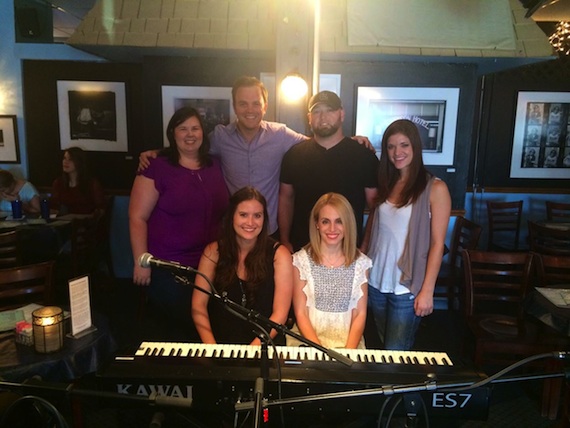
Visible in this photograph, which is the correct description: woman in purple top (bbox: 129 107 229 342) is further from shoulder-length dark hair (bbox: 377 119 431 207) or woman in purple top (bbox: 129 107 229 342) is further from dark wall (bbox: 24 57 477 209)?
dark wall (bbox: 24 57 477 209)

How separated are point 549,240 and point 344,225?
2.98 m

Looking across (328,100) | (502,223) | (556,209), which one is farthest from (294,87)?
(556,209)

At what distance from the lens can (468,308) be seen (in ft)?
9.84

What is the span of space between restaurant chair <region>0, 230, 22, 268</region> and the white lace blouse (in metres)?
2.04

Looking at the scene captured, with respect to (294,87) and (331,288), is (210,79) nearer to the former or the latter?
(294,87)

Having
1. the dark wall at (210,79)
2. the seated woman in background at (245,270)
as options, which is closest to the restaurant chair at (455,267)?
the dark wall at (210,79)

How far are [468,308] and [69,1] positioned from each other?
5.24 m

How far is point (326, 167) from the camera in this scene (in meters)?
2.64

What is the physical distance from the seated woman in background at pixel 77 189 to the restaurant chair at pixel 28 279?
2.16 metres

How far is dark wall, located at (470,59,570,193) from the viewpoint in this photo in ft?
18.2

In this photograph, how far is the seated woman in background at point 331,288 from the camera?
7.33 feet

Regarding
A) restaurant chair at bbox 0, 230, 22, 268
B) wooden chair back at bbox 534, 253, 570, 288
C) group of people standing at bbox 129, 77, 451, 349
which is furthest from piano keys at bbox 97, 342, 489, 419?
restaurant chair at bbox 0, 230, 22, 268

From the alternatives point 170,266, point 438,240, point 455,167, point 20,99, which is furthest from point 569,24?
point 20,99

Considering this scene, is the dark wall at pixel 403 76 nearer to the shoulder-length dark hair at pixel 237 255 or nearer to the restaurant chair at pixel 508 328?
the restaurant chair at pixel 508 328
